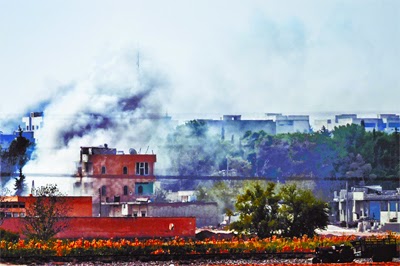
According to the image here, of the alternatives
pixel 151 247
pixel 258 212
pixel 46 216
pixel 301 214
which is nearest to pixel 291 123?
pixel 301 214

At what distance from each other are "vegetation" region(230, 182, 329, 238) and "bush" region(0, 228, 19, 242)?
407cm

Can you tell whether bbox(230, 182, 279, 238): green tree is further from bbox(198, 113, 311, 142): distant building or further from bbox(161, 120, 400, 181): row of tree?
bbox(198, 113, 311, 142): distant building

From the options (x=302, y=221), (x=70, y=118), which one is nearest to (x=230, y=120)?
(x=70, y=118)

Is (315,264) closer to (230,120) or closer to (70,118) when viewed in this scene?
(70,118)

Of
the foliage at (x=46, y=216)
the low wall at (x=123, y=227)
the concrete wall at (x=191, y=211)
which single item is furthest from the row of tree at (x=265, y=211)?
the concrete wall at (x=191, y=211)

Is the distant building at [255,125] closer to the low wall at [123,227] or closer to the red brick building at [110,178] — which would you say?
the red brick building at [110,178]

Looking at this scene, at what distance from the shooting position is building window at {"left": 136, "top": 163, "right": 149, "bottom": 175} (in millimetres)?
29155

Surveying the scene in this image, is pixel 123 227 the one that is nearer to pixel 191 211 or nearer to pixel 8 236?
pixel 8 236

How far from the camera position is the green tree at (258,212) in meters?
26.8

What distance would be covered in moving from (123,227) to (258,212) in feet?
8.46

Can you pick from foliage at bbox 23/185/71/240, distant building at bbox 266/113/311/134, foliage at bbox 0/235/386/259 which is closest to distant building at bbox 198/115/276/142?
distant building at bbox 266/113/311/134

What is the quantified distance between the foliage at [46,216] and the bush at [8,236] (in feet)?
1.02

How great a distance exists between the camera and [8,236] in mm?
24844

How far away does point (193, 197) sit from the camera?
31.2m
